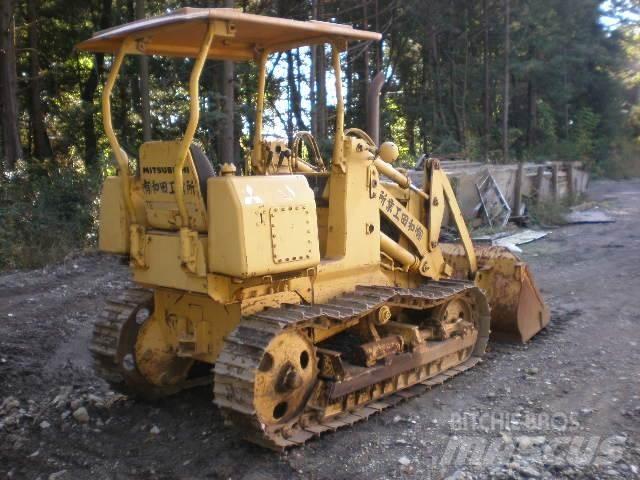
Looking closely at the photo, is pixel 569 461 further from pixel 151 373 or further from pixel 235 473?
pixel 151 373

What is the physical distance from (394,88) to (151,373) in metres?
26.9

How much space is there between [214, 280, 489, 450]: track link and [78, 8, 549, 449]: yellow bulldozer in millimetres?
12

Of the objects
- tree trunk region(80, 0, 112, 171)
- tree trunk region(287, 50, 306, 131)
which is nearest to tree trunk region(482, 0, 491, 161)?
tree trunk region(287, 50, 306, 131)

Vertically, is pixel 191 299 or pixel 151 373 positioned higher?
pixel 191 299

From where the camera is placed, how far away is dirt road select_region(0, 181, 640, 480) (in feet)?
A: 14.2

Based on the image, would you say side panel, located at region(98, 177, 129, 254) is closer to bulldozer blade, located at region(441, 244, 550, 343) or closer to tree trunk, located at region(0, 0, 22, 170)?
bulldozer blade, located at region(441, 244, 550, 343)

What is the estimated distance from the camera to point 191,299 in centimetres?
507

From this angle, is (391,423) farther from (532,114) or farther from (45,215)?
(532,114)

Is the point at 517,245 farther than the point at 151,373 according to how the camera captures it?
Yes

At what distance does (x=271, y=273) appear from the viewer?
4359 mm

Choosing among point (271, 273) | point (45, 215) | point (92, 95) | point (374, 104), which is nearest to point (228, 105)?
point (45, 215)

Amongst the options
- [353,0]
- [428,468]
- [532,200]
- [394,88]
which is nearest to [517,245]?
[532,200]

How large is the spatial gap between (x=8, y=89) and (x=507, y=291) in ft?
43.0

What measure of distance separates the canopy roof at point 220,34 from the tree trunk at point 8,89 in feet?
36.1
